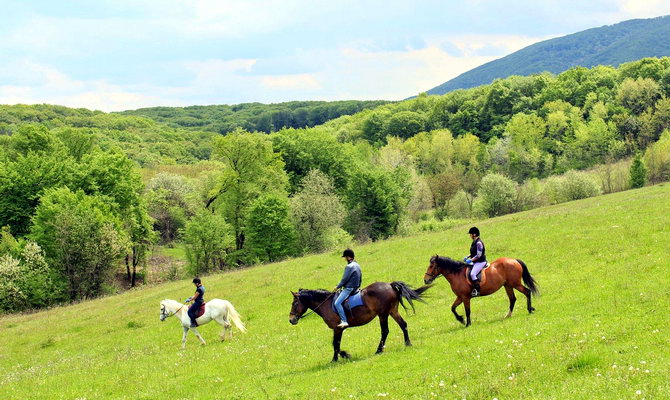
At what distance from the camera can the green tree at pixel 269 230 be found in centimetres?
6353

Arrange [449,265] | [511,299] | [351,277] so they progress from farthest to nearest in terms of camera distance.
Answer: [449,265]
[511,299]
[351,277]

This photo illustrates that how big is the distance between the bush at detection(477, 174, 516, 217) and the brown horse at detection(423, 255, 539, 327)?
5847 centimetres

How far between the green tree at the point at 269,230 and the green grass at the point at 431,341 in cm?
2510

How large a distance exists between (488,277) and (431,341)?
13.7 feet

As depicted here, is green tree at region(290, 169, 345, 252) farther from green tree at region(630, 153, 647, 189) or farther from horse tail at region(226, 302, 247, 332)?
green tree at region(630, 153, 647, 189)

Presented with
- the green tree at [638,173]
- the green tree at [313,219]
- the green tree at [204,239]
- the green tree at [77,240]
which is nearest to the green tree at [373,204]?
the green tree at [313,219]

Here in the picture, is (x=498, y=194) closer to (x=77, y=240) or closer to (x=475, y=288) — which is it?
(x=77, y=240)

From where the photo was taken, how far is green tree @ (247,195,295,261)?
63531 millimetres

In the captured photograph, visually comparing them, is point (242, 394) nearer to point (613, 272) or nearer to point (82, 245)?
point (613, 272)

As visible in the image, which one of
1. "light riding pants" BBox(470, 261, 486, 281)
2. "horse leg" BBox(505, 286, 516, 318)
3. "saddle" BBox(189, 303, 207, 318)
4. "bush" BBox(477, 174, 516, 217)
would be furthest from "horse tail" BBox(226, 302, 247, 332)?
"bush" BBox(477, 174, 516, 217)

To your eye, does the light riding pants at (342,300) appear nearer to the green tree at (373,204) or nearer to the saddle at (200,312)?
the saddle at (200,312)

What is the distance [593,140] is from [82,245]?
100605mm

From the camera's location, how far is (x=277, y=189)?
237 feet

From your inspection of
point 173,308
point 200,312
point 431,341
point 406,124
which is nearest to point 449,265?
point 431,341
